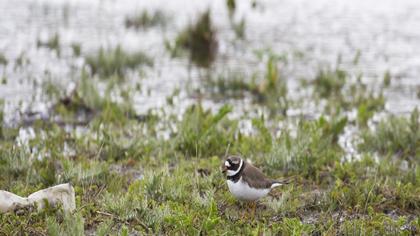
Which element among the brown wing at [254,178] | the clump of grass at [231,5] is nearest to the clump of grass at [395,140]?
the brown wing at [254,178]

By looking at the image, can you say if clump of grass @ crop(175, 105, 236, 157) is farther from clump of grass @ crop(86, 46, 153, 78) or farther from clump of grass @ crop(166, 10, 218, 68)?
clump of grass @ crop(166, 10, 218, 68)

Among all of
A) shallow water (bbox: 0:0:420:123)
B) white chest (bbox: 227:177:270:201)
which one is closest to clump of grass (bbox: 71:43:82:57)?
shallow water (bbox: 0:0:420:123)

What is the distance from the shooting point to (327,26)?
19.3 m

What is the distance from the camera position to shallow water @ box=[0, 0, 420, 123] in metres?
11.9

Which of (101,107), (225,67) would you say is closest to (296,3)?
(225,67)

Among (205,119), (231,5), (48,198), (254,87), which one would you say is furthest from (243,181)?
(231,5)

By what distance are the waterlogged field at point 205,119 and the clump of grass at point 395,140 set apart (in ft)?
0.07

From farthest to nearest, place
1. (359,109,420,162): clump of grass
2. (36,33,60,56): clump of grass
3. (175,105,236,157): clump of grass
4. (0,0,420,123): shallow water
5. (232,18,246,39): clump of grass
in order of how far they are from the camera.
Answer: (232,18,246,39): clump of grass
(36,33,60,56): clump of grass
(0,0,420,123): shallow water
(359,109,420,162): clump of grass
(175,105,236,157): clump of grass

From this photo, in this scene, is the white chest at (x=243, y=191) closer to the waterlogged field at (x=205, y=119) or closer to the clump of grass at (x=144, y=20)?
the waterlogged field at (x=205, y=119)

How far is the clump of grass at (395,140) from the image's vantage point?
341 inches

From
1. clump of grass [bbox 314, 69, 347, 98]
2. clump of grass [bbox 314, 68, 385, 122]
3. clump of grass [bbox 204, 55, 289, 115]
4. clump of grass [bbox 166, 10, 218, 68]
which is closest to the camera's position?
clump of grass [bbox 314, 68, 385, 122]

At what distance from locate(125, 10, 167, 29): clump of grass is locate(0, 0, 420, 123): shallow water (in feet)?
0.88

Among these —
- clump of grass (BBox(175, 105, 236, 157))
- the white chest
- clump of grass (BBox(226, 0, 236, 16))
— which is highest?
clump of grass (BBox(226, 0, 236, 16))

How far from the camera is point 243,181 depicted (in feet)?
19.0
